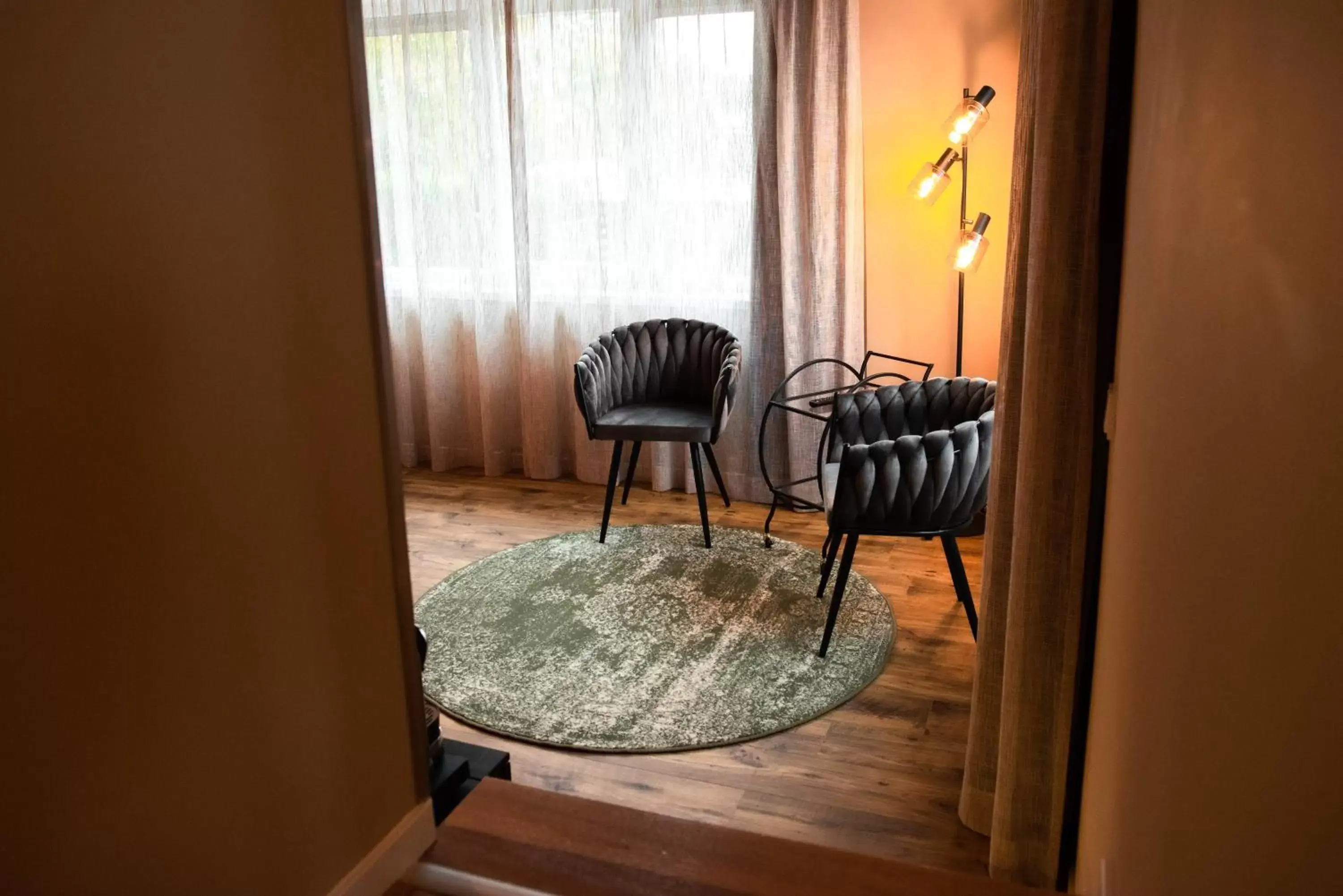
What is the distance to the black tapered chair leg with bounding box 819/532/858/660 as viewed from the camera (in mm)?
3090

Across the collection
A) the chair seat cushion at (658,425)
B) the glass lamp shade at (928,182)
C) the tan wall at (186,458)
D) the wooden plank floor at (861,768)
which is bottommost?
the wooden plank floor at (861,768)

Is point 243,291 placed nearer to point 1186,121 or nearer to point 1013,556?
point 1186,121

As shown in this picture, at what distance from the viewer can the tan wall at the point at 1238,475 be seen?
455mm

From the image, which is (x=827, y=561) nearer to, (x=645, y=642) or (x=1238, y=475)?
(x=645, y=642)

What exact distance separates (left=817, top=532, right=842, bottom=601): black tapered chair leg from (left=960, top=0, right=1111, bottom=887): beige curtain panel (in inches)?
48.5

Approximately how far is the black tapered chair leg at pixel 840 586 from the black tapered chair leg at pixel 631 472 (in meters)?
1.39

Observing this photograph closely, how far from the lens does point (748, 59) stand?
13.9 feet

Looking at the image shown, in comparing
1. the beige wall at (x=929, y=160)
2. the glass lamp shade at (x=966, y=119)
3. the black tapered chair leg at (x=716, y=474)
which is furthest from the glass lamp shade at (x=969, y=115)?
the black tapered chair leg at (x=716, y=474)

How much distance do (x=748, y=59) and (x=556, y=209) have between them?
1054 millimetres

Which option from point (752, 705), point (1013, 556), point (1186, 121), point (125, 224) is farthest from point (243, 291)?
point (752, 705)

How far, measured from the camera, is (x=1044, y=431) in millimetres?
1847

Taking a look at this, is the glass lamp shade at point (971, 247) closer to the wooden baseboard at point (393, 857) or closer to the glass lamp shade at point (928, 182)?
the glass lamp shade at point (928, 182)

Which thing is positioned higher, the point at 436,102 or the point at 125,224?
the point at 436,102

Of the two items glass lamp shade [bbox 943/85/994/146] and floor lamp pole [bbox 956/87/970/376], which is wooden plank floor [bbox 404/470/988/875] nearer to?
floor lamp pole [bbox 956/87/970/376]
